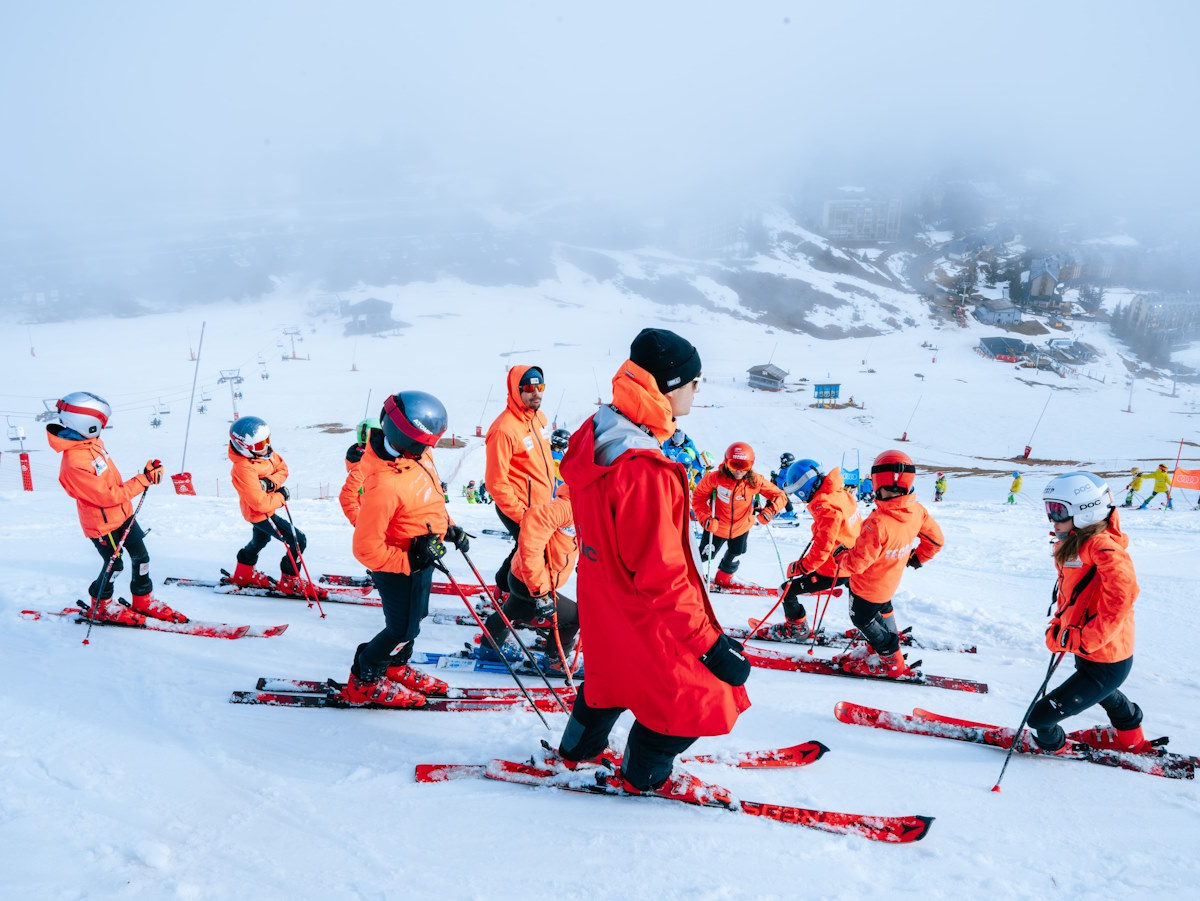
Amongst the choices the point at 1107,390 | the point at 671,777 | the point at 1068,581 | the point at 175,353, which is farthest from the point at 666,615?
the point at 1107,390

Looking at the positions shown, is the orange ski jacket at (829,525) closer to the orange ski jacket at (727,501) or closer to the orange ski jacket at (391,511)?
the orange ski jacket at (727,501)

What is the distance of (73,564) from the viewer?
6457 millimetres

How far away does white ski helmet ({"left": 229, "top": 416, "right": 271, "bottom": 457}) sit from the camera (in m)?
5.29

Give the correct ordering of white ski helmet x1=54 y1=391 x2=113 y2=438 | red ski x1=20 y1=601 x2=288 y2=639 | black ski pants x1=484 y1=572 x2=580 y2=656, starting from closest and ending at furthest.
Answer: black ski pants x1=484 y1=572 x2=580 y2=656, white ski helmet x1=54 y1=391 x2=113 y2=438, red ski x1=20 y1=601 x2=288 y2=639

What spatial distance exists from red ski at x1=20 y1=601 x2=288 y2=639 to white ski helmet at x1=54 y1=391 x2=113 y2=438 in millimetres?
1450

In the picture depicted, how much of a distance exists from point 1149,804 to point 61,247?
173 metres

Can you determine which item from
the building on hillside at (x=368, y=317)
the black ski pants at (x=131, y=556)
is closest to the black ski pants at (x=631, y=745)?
the black ski pants at (x=131, y=556)

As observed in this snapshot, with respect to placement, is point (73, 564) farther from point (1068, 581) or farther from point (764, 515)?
point (1068, 581)

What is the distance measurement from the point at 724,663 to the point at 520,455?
8.38 ft

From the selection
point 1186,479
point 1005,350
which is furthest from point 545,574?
point 1005,350

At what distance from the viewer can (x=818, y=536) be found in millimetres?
5051

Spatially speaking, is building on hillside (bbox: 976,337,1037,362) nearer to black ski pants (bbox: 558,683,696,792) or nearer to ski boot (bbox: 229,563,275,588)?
ski boot (bbox: 229,563,275,588)

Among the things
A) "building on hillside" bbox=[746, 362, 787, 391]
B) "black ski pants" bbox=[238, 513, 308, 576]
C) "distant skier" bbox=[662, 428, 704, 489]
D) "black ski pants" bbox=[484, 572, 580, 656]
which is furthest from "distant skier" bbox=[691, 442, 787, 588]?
"building on hillside" bbox=[746, 362, 787, 391]

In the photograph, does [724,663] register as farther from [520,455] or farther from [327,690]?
[327,690]
